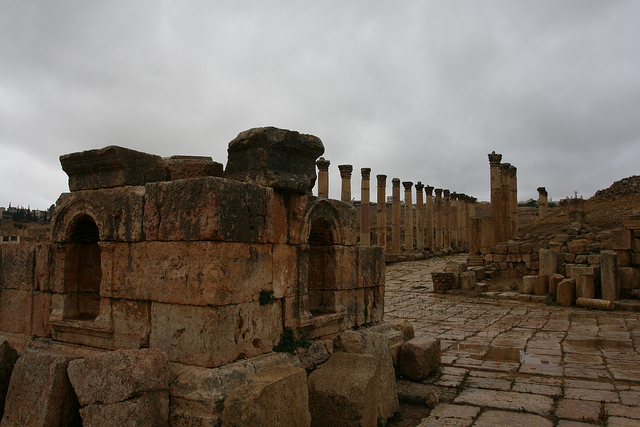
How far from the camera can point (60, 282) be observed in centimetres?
571

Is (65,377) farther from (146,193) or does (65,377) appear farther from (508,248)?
(508,248)

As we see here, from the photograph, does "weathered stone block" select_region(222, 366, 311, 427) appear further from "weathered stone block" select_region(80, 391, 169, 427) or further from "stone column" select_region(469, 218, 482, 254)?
"stone column" select_region(469, 218, 482, 254)

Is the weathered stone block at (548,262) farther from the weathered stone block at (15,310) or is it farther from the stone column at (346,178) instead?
the weathered stone block at (15,310)

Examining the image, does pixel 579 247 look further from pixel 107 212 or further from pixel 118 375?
pixel 118 375

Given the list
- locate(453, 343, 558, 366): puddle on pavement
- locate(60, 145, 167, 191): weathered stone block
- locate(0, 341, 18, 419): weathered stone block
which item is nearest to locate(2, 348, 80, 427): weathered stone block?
locate(0, 341, 18, 419): weathered stone block

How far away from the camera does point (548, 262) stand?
1541 cm

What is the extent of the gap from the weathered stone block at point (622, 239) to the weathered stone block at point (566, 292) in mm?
2076

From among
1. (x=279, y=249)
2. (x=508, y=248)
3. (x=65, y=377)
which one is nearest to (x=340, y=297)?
(x=279, y=249)

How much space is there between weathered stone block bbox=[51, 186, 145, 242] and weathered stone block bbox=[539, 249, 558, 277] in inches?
560

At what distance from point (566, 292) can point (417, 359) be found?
31.9ft

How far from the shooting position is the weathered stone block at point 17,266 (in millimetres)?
6027

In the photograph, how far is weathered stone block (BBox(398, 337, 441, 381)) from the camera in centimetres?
647

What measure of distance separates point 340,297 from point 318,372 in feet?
5.39

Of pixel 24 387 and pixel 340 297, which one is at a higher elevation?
pixel 340 297
